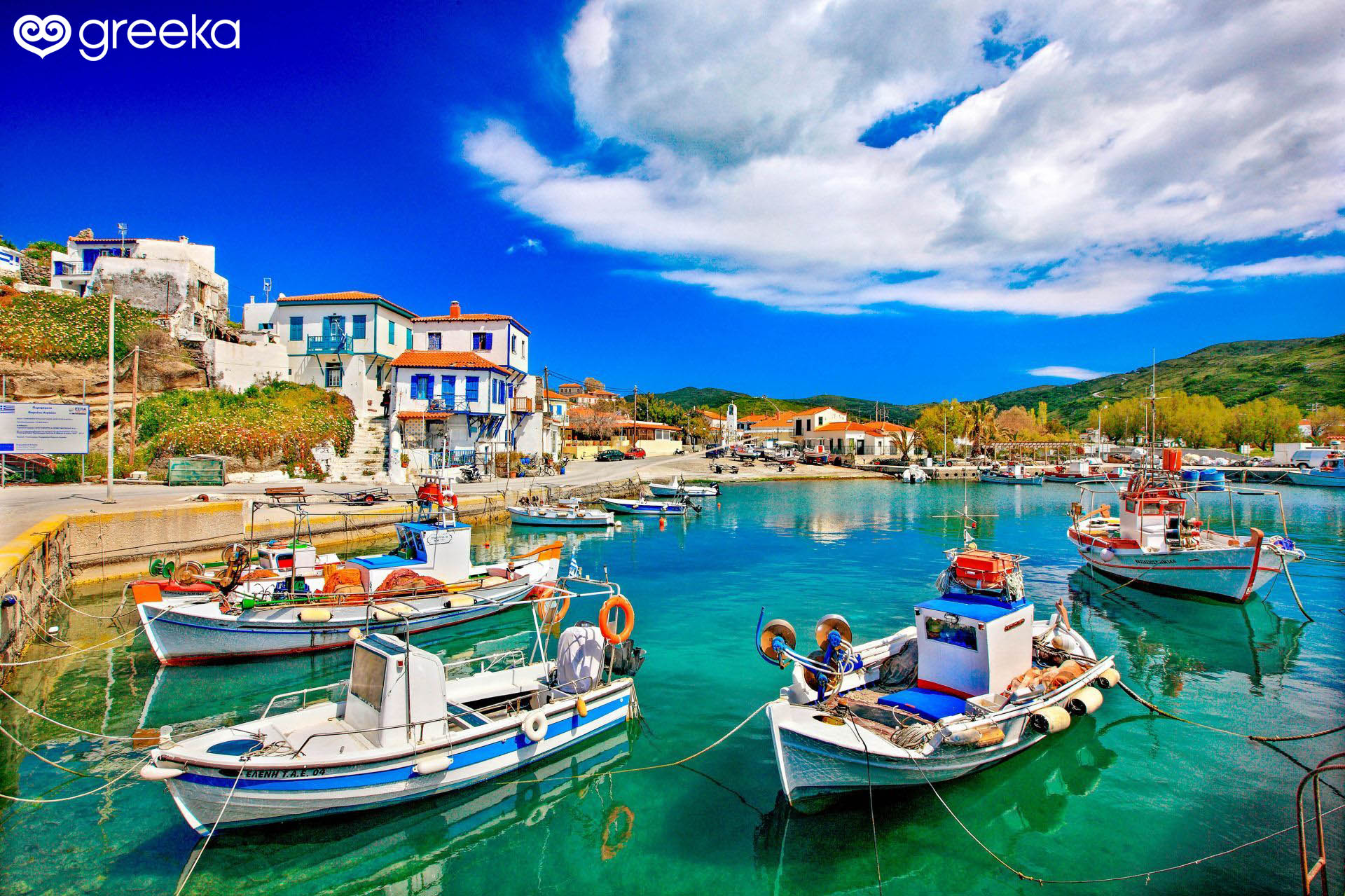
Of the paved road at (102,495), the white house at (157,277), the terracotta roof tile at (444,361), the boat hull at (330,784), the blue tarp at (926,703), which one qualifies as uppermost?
the white house at (157,277)

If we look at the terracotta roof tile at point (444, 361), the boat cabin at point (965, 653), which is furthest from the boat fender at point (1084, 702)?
the terracotta roof tile at point (444, 361)

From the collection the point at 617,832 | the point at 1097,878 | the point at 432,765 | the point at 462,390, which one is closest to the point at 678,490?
the point at 462,390

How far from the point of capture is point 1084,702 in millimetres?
9109

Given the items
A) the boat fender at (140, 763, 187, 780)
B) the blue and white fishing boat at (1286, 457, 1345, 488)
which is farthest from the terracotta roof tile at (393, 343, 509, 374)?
the blue and white fishing boat at (1286, 457, 1345, 488)

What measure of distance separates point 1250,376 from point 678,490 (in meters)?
169

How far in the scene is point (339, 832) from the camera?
757cm

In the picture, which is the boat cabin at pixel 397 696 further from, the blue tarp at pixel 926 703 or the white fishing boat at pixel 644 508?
the white fishing boat at pixel 644 508

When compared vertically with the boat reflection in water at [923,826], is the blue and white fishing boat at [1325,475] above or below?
above

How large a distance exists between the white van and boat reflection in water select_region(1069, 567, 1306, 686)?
7125cm

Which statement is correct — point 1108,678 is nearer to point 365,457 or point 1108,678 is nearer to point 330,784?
point 330,784

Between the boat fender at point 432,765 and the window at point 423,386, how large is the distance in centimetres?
3726

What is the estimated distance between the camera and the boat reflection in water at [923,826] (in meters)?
7.02

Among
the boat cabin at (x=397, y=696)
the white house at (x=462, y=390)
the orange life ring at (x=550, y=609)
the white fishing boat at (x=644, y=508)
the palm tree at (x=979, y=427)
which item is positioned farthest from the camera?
the palm tree at (x=979, y=427)

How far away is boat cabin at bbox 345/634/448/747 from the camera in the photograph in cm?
779
